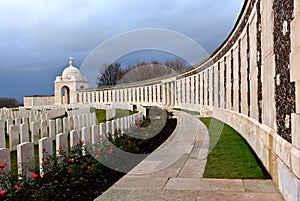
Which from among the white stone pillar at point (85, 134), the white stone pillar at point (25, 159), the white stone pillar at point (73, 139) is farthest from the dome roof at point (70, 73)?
the white stone pillar at point (25, 159)

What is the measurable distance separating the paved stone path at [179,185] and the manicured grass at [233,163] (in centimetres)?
20

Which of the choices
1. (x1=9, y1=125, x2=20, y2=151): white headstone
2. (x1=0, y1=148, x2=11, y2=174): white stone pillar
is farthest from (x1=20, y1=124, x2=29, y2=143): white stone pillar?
(x1=0, y1=148, x2=11, y2=174): white stone pillar

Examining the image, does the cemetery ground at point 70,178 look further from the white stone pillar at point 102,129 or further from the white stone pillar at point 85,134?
the white stone pillar at point 102,129

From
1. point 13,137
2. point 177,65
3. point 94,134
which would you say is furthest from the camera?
point 177,65

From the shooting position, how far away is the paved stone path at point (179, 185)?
13.2 feet

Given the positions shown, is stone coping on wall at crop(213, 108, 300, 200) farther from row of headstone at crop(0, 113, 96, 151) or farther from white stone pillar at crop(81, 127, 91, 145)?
row of headstone at crop(0, 113, 96, 151)

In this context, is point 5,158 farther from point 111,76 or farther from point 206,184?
point 111,76

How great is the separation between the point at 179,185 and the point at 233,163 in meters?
1.70

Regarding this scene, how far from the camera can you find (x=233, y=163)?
5.85 metres

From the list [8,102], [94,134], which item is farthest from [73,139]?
[8,102]

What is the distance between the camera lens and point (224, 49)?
1366 cm

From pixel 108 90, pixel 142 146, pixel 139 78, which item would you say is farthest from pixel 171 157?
pixel 108 90

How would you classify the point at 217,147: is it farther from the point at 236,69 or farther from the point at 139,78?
the point at 139,78

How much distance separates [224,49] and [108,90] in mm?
29595
